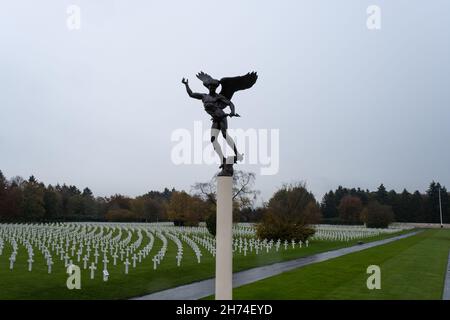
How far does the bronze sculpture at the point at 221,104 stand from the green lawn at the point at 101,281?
662 centimetres

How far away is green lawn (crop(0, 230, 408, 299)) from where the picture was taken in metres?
13.4

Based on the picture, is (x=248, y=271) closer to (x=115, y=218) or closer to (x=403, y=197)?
(x=115, y=218)

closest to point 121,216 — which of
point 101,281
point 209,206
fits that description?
point 209,206

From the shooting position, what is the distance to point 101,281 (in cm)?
1553

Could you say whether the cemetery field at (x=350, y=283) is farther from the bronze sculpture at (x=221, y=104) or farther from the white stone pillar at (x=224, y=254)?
the bronze sculpture at (x=221, y=104)

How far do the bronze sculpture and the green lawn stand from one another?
6615 mm

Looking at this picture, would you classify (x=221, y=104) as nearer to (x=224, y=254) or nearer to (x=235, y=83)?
(x=235, y=83)

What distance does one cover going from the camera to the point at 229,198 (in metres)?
8.20

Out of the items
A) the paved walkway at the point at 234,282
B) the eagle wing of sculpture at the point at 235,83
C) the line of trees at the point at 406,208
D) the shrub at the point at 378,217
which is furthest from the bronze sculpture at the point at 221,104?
the line of trees at the point at 406,208

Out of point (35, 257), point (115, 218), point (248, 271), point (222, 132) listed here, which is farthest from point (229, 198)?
point (115, 218)

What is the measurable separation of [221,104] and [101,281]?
31.8ft

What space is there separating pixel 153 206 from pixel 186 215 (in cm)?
2546

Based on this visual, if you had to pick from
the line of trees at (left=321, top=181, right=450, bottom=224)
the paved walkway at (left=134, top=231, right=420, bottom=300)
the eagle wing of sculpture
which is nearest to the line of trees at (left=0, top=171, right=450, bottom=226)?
the line of trees at (left=321, top=181, right=450, bottom=224)

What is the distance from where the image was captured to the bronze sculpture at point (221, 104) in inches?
341
